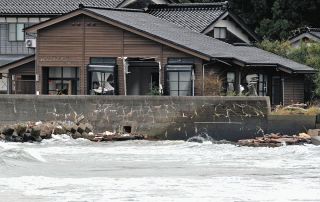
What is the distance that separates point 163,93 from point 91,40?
13.9 feet

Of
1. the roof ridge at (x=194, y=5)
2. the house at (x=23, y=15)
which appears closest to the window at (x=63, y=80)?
the house at (x=23, y=15)

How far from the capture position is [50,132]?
3672 cm

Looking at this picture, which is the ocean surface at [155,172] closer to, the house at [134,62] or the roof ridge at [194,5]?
the house at [134,62]

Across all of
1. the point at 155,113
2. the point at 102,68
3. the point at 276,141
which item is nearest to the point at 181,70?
the point at 102,68

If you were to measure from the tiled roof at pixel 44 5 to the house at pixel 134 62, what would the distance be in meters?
9.35

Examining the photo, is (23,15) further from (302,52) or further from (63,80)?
(302,52)

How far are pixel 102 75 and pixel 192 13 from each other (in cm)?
1040

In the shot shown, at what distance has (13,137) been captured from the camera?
36.4 metres

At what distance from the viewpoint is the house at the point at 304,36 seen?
5541 centimetres

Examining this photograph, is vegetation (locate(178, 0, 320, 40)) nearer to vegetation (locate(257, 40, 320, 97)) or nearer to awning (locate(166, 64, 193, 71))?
vegetation (locate(257, 40, 320, 97))

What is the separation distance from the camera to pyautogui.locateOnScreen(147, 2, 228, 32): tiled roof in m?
49.8

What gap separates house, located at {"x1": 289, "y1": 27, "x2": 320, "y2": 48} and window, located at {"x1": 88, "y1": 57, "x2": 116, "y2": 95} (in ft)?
55.0

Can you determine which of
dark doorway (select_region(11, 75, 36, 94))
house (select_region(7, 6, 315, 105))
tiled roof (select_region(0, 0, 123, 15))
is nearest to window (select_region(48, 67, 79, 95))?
house (select_region(7, 6, 315, 105))

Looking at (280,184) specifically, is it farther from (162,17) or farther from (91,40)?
(162,17)
